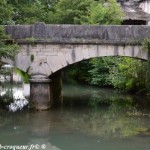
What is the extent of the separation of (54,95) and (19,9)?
8741 millimetres

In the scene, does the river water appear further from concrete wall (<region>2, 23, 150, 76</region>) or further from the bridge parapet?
the bridge parapet

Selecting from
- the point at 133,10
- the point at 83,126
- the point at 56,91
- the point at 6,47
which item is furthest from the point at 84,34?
the point at 133,10

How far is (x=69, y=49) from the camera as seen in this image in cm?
1828

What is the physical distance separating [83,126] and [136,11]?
2035 centimetres

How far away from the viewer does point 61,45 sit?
18.3 meters

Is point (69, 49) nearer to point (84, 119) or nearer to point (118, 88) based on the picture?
point (84, 119)

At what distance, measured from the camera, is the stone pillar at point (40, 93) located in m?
18.1

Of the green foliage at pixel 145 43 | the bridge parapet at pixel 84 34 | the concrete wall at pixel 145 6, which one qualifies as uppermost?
the concrete wall at pixel 145 6

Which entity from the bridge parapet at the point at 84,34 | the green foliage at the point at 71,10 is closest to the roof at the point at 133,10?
Answer: the green foliage at the point at 71,10

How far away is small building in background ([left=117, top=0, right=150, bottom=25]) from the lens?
3201cm

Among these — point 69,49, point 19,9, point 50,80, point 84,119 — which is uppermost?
point 19,9

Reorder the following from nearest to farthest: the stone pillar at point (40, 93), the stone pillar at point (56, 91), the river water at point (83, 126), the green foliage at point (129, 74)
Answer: the river water at point (83, 126)
the stone pillar at point (40, 93)
the stone pillar at point (56, 91)
the green foliage at point (129, 74)

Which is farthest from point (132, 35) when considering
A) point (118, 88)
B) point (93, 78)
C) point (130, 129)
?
point (93, 78)

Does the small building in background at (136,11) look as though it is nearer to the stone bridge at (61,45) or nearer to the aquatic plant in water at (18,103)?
the aquatic plant in water at (18,103)
